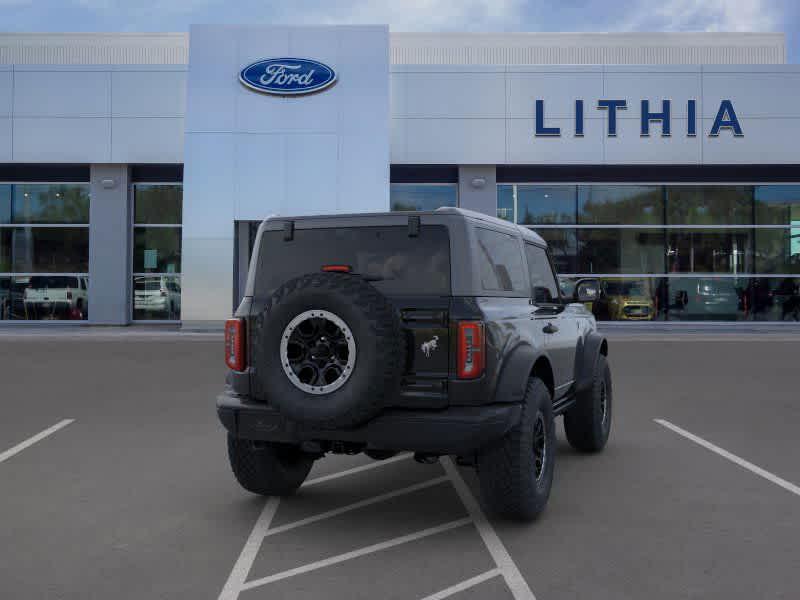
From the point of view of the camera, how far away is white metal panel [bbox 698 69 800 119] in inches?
971

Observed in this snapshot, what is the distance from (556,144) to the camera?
24.7 meters

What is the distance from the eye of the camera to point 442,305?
4.73 meters

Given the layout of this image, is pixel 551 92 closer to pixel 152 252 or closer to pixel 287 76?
pixel 287 76

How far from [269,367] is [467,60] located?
2647cm

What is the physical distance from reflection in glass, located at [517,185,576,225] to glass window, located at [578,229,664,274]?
0.75m

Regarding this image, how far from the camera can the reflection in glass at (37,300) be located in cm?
2633

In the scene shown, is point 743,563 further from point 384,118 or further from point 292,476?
point 384,118

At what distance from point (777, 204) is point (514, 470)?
24.7m

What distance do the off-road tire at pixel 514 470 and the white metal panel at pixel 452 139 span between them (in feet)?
66.5

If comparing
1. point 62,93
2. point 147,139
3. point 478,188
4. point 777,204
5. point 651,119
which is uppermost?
point 62,93

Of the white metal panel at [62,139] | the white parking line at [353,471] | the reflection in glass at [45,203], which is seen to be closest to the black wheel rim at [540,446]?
the white parking line at [353,471]

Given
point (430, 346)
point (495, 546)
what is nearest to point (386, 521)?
point (495, 546)

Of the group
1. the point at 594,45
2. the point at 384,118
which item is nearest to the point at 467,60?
the point at 594,45

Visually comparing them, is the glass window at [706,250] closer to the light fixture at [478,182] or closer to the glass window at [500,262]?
the light fixture at [478,182]
